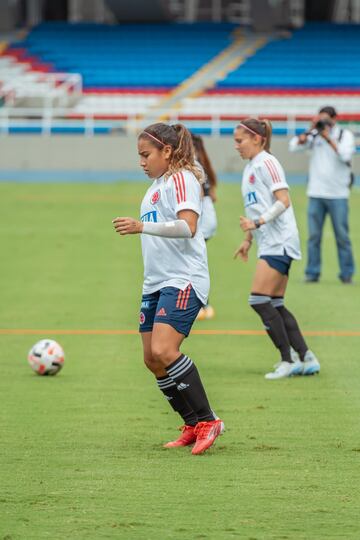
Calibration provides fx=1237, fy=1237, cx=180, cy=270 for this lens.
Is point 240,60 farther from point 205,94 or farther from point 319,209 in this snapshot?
point 319,209

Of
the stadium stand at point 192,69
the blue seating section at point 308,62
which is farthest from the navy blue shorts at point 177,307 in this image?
the blue seating section at point 308,62

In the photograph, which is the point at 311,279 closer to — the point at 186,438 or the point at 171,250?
the point at 186,438

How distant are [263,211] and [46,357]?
226 cm

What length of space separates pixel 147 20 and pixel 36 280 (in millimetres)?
44079

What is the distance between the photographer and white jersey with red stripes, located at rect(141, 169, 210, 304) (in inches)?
290

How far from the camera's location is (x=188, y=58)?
2114 inches

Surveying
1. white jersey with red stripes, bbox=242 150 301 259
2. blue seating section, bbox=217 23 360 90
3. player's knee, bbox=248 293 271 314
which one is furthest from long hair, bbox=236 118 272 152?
blue seating section, bbox=217 23 360 90

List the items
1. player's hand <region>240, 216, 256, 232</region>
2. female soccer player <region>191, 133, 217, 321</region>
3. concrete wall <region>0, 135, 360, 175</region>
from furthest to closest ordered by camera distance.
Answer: concrete wall <region>0, 135, 360, 175</region> < female soccer player <region>191, 133, 217, 321</region> < player's hand <region>240, 216, 256, 232</region>

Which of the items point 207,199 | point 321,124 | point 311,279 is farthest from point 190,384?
point 311,279

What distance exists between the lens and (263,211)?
10266 mm

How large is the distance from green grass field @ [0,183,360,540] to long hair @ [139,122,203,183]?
1725 mm

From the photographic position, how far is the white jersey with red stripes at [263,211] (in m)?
10.2

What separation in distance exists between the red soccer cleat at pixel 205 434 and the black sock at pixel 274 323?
9.55 feet

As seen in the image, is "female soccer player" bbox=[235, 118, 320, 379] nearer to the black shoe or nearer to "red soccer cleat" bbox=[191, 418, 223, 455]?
"red soccer cleat" bbox=[191, 418, 223, 455]
